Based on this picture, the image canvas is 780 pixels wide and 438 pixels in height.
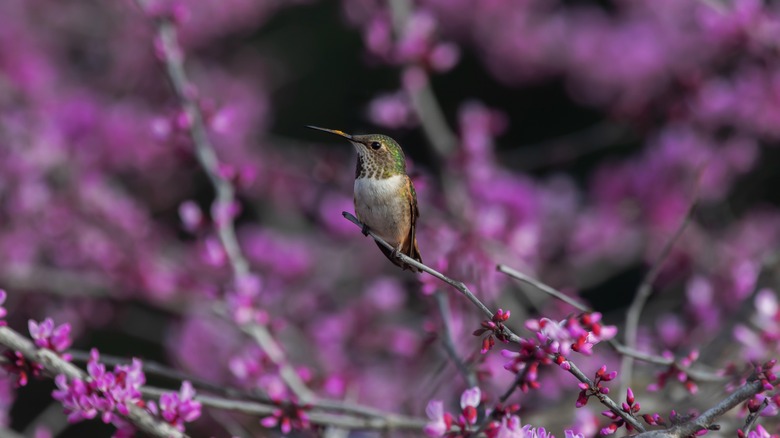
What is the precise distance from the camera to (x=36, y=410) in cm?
477

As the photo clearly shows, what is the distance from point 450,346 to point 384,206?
1.28 feet

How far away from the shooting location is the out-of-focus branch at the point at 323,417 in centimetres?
171

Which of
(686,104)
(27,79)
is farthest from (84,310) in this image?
(686,104)

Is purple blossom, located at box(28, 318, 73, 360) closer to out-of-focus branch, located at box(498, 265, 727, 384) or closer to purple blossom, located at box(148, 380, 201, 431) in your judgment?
purple blossom, located at box(148, 380, 201, 431)

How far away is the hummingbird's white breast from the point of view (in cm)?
176

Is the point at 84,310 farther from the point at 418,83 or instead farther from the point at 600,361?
the point at 600,361

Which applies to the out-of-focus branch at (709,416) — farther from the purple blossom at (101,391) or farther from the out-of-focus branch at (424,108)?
the out-of-focus branch at (424,108)

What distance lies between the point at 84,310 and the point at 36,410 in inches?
52.9

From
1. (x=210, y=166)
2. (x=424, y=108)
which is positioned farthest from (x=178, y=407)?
(x=424, y=108)

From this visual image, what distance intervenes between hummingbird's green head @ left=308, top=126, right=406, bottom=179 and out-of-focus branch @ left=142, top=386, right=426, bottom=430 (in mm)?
570

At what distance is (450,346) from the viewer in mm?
1889

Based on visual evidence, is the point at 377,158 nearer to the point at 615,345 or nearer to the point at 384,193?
the point at 384,193

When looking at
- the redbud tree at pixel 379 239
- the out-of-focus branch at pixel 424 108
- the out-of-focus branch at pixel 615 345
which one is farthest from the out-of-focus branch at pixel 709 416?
the out-of-focus branch at pixel 424 108

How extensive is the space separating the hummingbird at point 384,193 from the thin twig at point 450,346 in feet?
0.69
